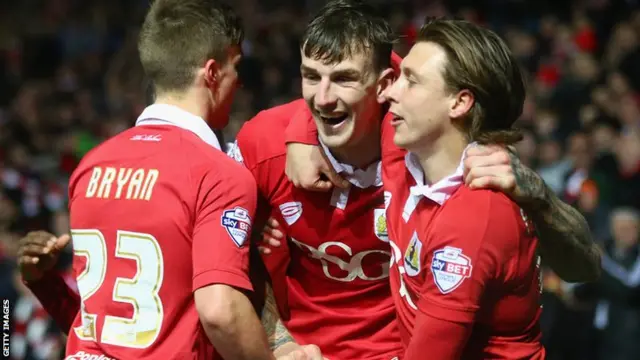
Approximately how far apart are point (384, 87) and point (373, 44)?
0.17 metres

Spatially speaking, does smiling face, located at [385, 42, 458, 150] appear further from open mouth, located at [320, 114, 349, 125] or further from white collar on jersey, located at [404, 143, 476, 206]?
open mouth, located at [320, 114, 349, 125]

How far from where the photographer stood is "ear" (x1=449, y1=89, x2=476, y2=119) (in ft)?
11.9

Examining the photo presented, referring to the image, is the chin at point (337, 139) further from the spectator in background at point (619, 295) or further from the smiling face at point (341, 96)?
the spectator in background at point (619, 295)

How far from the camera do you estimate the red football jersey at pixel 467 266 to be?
3383mm

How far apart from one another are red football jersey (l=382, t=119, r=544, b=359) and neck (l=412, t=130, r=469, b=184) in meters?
0.08

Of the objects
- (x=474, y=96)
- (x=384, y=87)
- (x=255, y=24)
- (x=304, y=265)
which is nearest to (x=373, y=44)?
(x=384, y=87)

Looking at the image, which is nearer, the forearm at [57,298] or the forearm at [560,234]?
the forearm at [560,234]

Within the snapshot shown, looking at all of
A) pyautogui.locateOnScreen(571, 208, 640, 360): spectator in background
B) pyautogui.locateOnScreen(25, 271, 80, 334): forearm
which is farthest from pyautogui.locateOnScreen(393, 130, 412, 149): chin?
pyautogui.locateOnScreen(571, 208, 640, 360): spectator in background

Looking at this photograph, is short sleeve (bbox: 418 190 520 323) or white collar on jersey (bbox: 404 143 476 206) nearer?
short sleeve (bbox: 418 190 520 323)

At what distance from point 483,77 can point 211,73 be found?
1.00m

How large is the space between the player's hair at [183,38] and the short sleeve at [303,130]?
41 cm

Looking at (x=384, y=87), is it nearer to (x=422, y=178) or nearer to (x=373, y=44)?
(x=373, y=44)

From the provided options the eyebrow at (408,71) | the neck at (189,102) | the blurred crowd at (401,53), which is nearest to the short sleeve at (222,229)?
the neck at (189,102)

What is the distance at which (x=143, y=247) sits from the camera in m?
3.63
